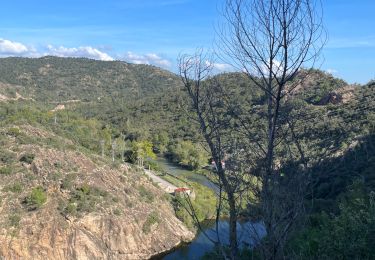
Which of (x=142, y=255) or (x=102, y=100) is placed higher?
(x=102, y=100)

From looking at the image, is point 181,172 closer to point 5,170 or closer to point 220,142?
point 5,170

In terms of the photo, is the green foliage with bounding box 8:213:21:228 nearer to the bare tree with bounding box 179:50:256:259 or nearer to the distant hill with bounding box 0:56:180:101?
the bare tree with bounding box 179:50:256:259

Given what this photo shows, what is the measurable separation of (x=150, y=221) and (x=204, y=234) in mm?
30399

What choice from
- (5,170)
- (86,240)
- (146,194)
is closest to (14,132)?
(5,170)

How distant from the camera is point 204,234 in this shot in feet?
16.1

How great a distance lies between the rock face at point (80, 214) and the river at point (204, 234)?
0.98 metres

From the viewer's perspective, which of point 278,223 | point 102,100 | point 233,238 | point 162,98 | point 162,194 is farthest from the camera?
point 102,100

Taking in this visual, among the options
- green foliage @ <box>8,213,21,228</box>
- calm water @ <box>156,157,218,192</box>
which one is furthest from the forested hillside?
green foliage @ <box>8,213,21,228</box>

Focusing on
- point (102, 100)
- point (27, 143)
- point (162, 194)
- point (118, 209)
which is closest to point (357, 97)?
point (162, 194)

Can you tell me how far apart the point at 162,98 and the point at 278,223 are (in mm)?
83933

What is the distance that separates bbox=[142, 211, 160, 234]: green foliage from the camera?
33.8m

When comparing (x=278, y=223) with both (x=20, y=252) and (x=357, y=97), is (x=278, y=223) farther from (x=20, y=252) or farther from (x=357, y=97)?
(x=357, y=97)

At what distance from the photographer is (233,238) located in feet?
17.5

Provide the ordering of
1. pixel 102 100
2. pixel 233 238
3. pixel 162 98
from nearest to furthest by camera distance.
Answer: pixel 233 238, pixel 162 98, pixel 102 100
